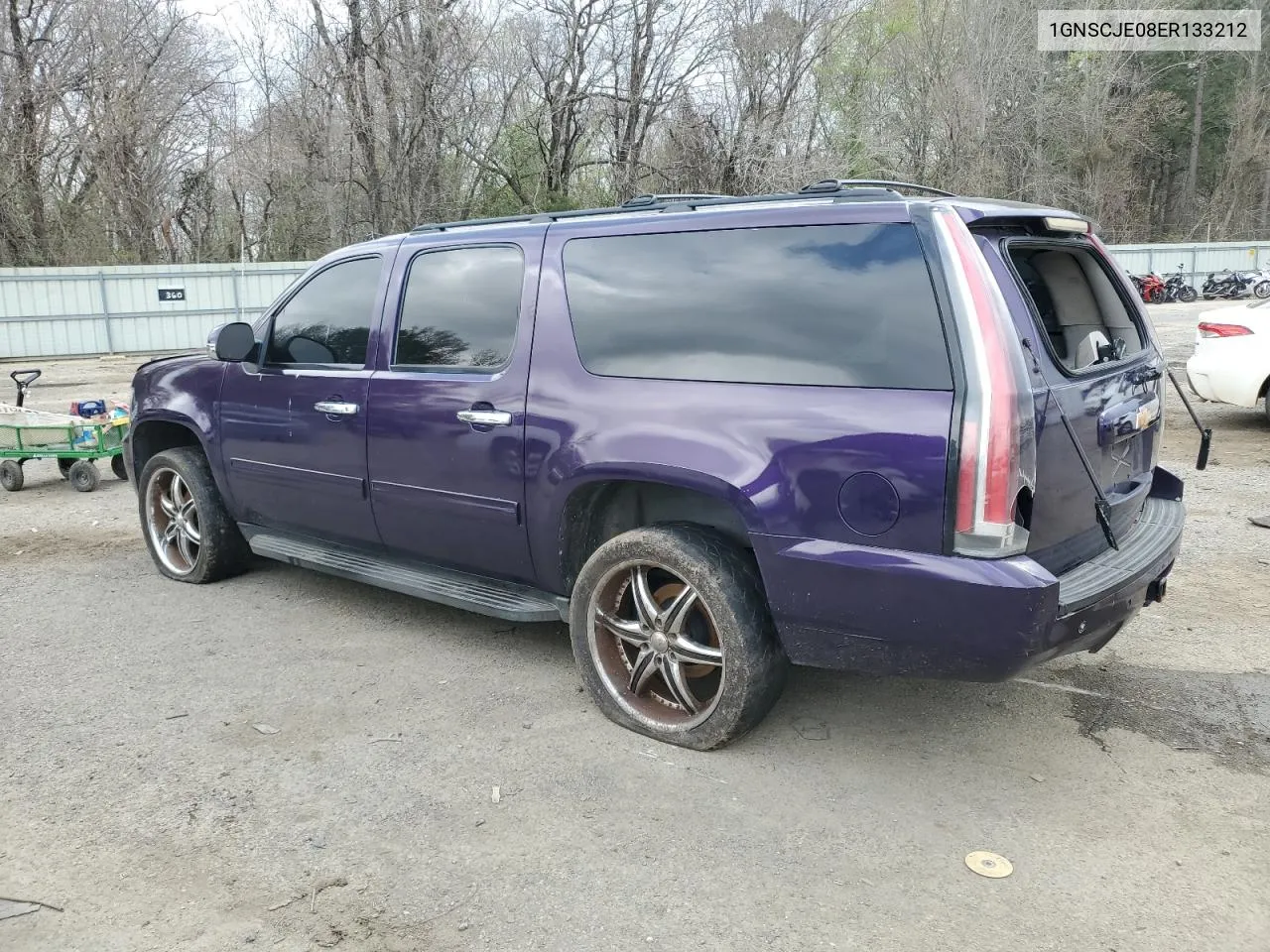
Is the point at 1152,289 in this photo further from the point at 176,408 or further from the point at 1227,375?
the point at 176,408

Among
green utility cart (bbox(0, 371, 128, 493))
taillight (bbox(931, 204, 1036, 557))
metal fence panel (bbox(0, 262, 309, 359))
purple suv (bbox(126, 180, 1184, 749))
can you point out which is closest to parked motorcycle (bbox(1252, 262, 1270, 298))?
metal fence panel (bbox(0, 262, 309, 359))

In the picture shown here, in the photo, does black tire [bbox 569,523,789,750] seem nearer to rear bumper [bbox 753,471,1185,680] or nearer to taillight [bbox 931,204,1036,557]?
rear bumper [bbox 753,471,1185,680]

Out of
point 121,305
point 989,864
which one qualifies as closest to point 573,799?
point 989,864

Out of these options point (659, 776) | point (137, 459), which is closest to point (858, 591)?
point (659, 776)

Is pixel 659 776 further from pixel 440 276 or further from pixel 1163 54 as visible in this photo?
pixel 1163 54

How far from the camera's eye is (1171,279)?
34.6 meters

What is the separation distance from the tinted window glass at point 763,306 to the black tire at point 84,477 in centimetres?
630

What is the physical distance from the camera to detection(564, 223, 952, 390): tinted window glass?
3.14 metres

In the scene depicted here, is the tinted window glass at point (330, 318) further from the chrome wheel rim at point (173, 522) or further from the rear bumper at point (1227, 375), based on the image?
the rear bumper at point (1227, 375)

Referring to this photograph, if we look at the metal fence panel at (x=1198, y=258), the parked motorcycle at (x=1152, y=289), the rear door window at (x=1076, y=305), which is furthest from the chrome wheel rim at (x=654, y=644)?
the metal fence panel at (x=1198, y=258)

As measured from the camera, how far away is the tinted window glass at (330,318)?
4.79 metres

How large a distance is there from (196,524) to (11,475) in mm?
4172

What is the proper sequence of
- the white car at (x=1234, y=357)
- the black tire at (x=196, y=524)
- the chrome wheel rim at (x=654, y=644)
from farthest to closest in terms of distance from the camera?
the white car at (x=1234, y=357), the black tire at (x=196, y=524), the chrome wheel rim at (x=654, y=644)

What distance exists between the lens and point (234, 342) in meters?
5.06
